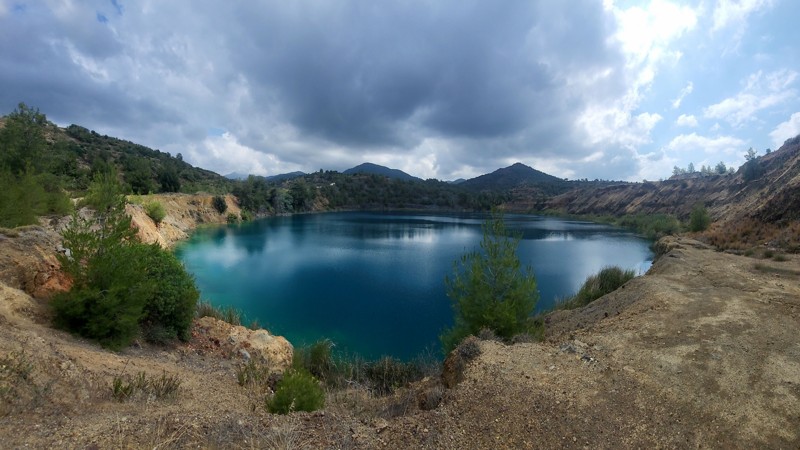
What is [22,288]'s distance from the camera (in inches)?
402

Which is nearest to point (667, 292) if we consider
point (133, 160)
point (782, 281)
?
point (782, 281)

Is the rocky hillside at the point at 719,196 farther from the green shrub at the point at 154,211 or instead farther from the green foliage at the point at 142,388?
the green shrub at the point at 154,211

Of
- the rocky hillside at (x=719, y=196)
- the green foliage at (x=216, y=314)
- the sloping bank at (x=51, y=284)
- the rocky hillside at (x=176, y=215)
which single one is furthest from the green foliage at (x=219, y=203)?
the rocky hillside at (x=719, y=196)

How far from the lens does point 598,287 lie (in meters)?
21.3

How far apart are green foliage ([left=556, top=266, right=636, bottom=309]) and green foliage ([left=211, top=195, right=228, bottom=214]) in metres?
63.5

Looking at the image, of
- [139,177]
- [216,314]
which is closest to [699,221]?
[216,314]

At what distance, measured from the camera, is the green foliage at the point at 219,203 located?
6806 centimetres

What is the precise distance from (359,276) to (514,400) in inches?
941

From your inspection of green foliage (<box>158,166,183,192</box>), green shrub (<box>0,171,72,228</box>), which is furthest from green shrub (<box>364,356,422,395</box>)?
green foliage (<box>158,166,183,192</box>)

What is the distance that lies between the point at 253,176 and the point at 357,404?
288 feet

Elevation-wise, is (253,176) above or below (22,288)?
above

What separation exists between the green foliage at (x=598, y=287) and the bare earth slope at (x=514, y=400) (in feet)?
31.4

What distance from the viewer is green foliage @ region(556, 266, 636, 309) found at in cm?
2040

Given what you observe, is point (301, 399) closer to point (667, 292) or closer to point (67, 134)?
point (667, 292)
